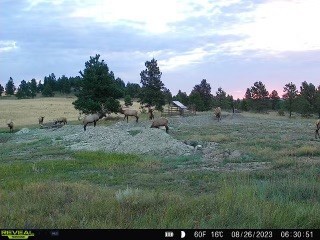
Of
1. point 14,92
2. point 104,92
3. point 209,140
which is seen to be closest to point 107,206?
point 209,140

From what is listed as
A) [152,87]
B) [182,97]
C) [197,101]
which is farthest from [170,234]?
[182,97]

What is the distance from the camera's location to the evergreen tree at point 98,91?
48.8 meters

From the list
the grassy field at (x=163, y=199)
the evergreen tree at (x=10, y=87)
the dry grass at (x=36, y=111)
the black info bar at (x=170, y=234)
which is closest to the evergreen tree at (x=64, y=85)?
the evergreen tree at (x=10, y=87)

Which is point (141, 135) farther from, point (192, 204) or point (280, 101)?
point (280, 101)

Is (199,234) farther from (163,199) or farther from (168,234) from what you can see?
(163,199)

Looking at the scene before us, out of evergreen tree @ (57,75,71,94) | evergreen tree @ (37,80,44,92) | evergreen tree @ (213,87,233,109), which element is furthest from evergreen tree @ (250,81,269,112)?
evergreen tree @ (37,80,44,92)

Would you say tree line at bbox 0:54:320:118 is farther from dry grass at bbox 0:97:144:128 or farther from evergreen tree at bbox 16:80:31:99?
evergreen tree at bbox 16:80:31:99

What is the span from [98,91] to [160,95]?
15487mm

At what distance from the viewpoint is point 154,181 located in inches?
523

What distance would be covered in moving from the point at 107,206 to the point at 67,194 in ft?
6.38

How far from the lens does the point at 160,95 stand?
208ft

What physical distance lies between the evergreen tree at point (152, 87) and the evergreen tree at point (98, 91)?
12191 millimetres

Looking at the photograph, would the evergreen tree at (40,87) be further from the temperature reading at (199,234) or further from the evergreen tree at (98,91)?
the temperature reading at (199,234)

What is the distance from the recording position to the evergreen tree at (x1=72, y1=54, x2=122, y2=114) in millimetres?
48781
